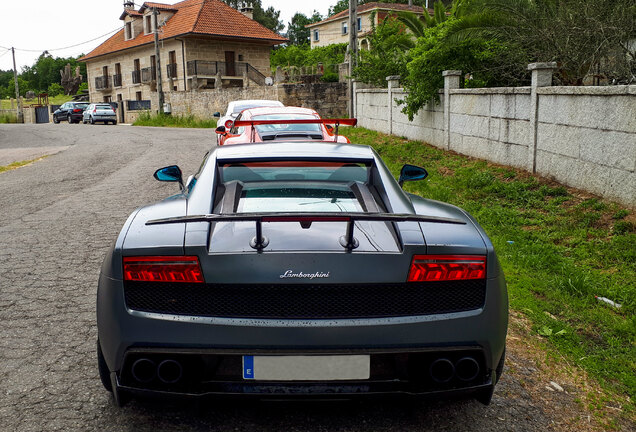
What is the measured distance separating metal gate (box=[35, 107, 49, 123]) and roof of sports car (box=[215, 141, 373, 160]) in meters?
62.3

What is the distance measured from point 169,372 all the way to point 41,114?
2529 inches

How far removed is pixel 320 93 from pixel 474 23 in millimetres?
23154

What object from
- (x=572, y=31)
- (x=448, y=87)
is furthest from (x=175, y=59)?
(x=572, y=31)

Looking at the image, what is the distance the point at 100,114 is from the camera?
45656 millimetres

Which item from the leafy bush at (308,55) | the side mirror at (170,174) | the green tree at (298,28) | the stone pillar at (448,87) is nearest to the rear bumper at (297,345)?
the side mirror at (170,174)

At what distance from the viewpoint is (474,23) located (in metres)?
14.2

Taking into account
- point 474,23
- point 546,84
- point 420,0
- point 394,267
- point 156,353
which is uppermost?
point 420,0

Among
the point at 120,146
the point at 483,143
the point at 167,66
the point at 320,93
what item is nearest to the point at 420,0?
the point at 167,66

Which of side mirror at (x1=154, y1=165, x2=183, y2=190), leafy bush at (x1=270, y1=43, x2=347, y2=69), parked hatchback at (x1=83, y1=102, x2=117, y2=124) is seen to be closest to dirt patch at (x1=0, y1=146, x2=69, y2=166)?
side mirror at (x1=154, y1=165, x2=183, y2=190)

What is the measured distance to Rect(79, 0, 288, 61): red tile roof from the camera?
51438 millimetres

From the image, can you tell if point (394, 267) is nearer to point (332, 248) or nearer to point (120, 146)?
point (332, 248)

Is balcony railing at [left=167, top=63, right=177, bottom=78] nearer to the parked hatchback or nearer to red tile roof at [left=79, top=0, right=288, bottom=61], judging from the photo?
red tile roof at [left=79, top=0, right=288, bottom=61]

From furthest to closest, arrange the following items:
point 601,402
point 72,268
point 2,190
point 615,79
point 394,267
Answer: point 2,190 → point 615,79 → point 72,268 → point 601,402 → point 394,267

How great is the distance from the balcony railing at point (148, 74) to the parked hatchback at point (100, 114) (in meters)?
8.96
